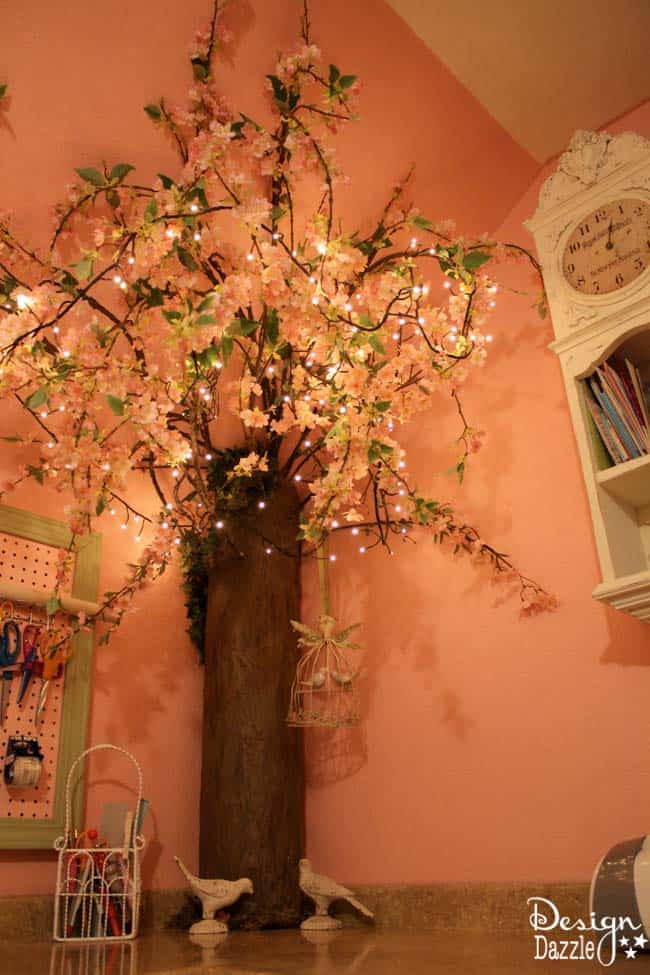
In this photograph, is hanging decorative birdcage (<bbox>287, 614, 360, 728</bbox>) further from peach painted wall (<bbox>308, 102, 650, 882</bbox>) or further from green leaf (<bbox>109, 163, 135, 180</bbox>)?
green leaf (<bbox>109, 163, 135, 180</bbox>)

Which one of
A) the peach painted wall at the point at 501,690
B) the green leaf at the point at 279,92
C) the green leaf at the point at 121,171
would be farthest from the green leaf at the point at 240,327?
the peach painted wall at the point at 501,690

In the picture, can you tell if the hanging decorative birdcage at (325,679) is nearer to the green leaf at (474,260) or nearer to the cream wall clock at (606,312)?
the cream wall clock at (606,312)

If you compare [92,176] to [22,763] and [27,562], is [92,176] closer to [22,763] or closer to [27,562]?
[27,562]

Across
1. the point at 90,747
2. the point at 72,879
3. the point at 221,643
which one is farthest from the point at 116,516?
the point at 72,879

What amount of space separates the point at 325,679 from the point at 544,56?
6.53 feet

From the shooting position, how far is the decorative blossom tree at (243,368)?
201 centimetres

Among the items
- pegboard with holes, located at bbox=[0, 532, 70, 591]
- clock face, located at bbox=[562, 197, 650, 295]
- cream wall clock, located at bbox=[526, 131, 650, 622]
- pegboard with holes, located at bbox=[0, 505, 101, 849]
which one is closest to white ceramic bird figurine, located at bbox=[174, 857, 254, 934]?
pegboard with holes, located at bbox=[0, 505, 101, 849]

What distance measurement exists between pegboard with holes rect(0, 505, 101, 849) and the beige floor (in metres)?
0.31

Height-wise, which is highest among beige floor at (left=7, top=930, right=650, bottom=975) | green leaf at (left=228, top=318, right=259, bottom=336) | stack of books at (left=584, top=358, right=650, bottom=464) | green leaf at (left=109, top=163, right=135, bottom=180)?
green leaf at (left=109, top=163, right=135, bottom=180)

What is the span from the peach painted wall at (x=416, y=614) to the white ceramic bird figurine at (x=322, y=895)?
0.62 ft

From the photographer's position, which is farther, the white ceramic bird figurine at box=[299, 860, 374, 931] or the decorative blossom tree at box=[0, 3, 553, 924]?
the white ceramic bird figurine at box=[299, 860, 374, 931]

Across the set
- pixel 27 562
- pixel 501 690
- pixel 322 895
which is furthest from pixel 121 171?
pixel 322 895

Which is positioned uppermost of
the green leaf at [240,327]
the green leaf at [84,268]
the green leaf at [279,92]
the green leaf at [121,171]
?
the green leaf at [279,92]

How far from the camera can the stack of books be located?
2062 millimetres
